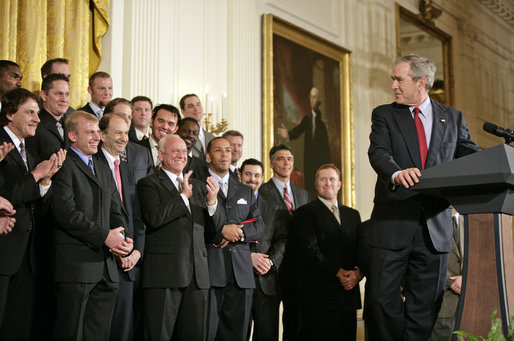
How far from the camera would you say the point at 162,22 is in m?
6.30

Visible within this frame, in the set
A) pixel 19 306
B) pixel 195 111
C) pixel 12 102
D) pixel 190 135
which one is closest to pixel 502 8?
pixel 195 111

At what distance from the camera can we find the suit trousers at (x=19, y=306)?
3.34 metres

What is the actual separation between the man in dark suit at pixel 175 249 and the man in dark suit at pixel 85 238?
25 cm

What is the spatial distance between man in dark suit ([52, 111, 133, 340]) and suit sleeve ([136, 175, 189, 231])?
19 centimetres

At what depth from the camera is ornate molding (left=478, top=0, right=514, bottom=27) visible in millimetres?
13336

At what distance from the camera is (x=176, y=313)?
3912 millimetres

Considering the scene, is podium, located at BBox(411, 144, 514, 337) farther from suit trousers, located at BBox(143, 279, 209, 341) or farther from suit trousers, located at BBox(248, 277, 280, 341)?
suit trousers, located at BBox(248, 277, 280, 341)

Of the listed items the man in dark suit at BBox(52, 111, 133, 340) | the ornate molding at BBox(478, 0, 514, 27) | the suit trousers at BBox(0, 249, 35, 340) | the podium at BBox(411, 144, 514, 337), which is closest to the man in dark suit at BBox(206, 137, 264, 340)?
the man in dark suit at BBox(52, 111, 133, 340)

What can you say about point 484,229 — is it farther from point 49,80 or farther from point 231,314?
point 49,80

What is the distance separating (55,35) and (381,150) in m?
3.36

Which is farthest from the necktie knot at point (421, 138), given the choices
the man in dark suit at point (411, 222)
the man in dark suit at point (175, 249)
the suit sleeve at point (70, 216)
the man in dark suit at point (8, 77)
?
the man in dark suit at point (8, 77)

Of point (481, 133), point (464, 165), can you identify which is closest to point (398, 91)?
point (464, 165)

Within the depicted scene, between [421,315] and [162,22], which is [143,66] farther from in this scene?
[421,315]

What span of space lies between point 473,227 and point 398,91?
937 millimetres
